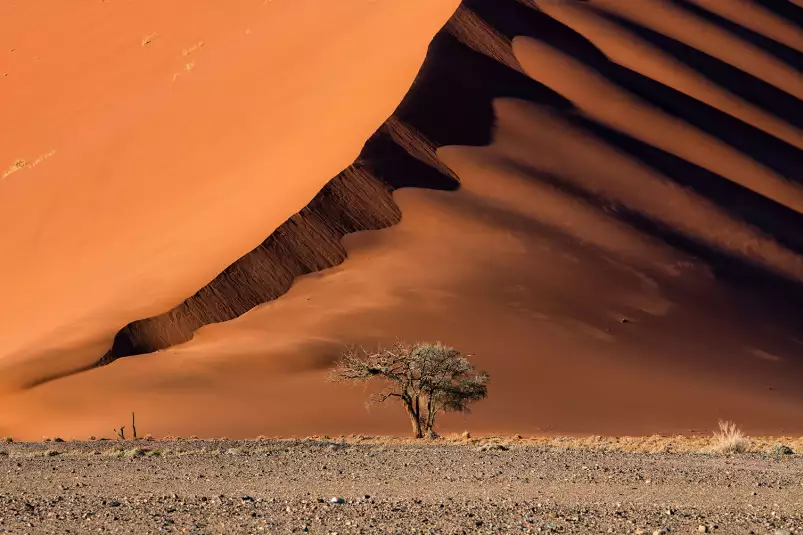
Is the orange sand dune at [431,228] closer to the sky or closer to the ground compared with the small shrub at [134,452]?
closer to the sky

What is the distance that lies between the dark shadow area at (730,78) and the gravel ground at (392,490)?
33.1 meters

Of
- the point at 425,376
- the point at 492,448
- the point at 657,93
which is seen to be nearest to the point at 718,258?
the point at 657,93

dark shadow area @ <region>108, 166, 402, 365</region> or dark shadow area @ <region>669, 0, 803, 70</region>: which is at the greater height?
dark shadow area @ <region>669, 0, 803, 70</region>

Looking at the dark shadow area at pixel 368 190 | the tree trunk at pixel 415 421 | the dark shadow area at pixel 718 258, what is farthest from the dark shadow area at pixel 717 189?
the tree trunk at pixel 415 421

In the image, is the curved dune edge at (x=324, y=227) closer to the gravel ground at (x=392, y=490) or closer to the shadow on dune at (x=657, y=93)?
the shadow on dune at (x=657, y=93)

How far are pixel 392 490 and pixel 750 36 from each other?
4628cm

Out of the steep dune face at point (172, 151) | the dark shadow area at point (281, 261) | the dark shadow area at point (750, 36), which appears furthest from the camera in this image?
the dark shadow area at point (750, 36)

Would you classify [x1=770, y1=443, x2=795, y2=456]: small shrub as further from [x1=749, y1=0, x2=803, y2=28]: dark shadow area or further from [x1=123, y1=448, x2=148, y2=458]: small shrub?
[x1=749, y1=0, x2=803, y2=28]: dark shadow area

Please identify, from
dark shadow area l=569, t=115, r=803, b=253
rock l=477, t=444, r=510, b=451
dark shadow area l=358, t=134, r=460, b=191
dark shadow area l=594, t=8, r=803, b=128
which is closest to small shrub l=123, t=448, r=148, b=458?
rock l=477, t=444, r=510, b=451

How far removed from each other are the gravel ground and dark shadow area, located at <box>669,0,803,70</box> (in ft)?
129

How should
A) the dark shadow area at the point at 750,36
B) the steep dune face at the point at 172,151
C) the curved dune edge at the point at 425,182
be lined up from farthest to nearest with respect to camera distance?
1. the dark shadow area at the point at 750,36
2. the steep dune face at the point at 172,151
3. the curved dune edge at the point at 425,182

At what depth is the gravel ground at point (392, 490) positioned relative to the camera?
10.5m

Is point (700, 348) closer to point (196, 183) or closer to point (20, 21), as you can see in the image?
point (196, 183)

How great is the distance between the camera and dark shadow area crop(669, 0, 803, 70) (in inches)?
2137
